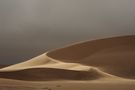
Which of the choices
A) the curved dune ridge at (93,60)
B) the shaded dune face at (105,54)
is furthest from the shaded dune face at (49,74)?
the shaded dune face at (105,54)

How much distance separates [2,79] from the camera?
34.0 feet

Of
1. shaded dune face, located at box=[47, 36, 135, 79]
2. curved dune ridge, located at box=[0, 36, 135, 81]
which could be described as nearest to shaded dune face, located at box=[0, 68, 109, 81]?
curved dune ridge, located at box=[0, 36, 135, 81]

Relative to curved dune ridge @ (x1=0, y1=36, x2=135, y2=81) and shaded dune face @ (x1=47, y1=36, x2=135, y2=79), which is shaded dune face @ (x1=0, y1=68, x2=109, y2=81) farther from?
shaded dune face @ (x1=47, y1=36, x2=135, y2=79)

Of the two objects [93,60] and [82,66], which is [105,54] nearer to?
[93,60]

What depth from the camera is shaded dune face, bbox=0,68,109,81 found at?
1109 centimetres

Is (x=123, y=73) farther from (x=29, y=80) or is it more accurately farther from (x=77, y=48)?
(x=29, y=80)

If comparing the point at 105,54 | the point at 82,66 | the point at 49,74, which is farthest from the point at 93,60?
the point at 49,74

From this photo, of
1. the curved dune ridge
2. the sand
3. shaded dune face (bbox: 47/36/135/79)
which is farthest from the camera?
shaded dune face (bbox: 47/36/135/79)

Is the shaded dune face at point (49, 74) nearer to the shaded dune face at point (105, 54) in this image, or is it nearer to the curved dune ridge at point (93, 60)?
the curved dune ridge at point (93, 60)

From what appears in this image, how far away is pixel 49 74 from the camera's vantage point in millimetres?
11367

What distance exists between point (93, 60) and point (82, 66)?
1.29 meters

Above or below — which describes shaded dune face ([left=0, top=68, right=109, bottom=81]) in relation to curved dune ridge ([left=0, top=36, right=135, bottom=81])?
below

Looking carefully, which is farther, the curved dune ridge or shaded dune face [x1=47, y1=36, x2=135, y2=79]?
shaded dune face [x1=47, y1=36, x2=135, y2=79]

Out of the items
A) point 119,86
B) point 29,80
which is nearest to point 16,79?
point 29,80
